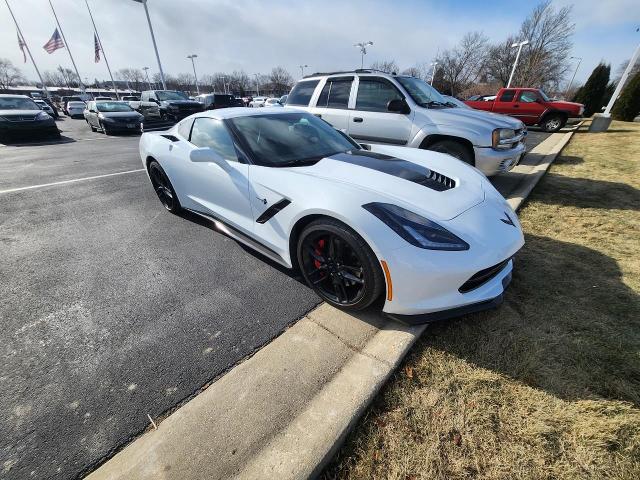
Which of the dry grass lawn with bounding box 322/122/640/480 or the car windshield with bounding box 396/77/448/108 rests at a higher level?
the car windshield with bounding box 396/77/448/108

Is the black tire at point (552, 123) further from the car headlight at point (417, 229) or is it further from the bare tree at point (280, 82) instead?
the bare tree at point (280, 82)

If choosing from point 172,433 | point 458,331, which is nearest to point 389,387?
point 458,331

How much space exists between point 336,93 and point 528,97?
11.7 m

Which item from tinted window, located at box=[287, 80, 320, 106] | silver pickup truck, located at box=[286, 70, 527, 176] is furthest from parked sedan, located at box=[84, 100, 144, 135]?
silver pickup truck, located at box=[286, 70, 527, 176]

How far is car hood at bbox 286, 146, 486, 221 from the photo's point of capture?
202 centimetres

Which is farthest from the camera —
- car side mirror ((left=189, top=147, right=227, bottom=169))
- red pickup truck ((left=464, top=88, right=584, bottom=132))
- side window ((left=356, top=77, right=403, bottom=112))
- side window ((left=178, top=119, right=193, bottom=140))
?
red pickup truck ((left=464, top=88, right=584, bottom=132))

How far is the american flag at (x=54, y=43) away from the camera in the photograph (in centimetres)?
2204

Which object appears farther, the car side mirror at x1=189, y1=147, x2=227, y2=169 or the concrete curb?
the car side mirror at x1=189, y1=147, x2=227, y2=169

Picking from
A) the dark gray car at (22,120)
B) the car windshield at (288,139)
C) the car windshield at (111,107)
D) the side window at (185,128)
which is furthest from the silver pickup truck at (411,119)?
the car windshield at (111,107)

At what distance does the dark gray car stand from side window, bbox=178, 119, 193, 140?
1034cm

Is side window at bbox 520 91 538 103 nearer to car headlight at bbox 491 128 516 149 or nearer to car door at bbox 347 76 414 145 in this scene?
car headlight at bbox 491 128 516 149

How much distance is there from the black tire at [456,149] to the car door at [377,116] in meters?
0.49

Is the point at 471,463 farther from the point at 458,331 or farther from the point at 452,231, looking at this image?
the point at 452,231

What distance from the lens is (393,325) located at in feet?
6.87
